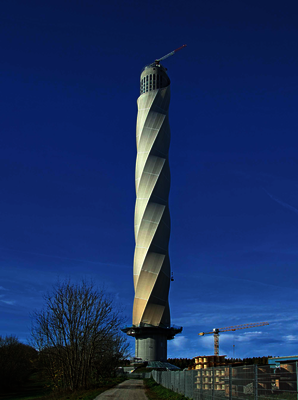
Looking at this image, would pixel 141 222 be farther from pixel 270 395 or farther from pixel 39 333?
pixel 270 395

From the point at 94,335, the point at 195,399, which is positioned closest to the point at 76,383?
the point at 94,335

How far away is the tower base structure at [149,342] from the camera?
77000 mm

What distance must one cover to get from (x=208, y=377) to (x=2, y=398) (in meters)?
46.4

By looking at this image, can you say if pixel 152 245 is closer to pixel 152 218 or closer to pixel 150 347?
pixel 152 218

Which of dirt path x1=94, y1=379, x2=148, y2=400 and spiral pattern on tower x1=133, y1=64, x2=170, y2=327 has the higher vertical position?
spiral pattern on tower x1=133, y1=64, x2=170, y2=327

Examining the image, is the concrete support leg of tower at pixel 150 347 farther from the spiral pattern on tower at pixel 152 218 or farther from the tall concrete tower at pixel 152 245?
the spiral pattern on tower at pixel 152 218

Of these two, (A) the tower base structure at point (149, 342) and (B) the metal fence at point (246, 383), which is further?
(A) the tower base structure at point (149, 342)

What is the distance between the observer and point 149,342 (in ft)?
255

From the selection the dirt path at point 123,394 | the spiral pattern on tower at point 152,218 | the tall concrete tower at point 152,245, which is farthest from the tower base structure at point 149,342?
the dirt path at point 123,394

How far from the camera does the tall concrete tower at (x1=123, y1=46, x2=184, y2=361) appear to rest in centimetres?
7688

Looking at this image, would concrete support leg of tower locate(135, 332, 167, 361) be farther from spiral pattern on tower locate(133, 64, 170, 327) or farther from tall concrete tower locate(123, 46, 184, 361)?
spiral pattern on tower locate(133, 64, 170, 327)

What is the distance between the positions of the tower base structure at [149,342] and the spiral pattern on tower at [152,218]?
4.90 feet

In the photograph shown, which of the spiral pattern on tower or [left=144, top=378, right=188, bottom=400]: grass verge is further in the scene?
the spiral pattern on tower

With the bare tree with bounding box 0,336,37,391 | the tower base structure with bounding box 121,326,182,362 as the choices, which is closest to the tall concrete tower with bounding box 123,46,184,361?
the tower base structure with bounding box 121,326,182,362
